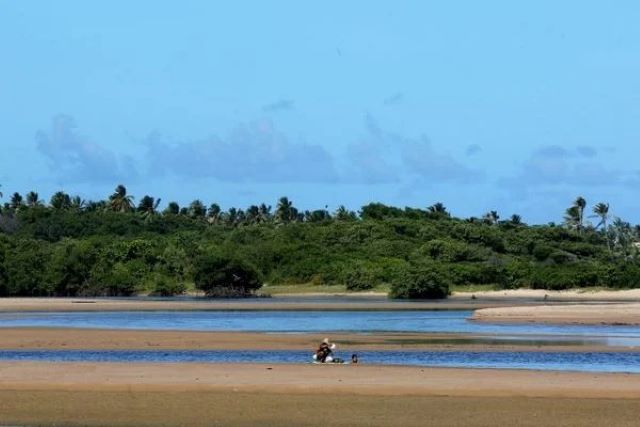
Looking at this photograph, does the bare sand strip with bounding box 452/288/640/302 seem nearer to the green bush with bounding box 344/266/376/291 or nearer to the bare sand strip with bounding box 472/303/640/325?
the green bush with bounding box 344/266/376/291

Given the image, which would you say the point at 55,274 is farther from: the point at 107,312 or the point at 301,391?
the point at 301,391

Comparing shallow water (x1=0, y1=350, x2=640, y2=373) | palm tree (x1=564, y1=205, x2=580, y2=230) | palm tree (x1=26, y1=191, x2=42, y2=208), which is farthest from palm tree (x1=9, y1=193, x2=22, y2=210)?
shallow water (x1=0, y1=350, x2=640, y2=373)

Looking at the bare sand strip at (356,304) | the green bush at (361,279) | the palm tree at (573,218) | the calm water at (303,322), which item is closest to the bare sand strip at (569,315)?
the calm water at (303,322)

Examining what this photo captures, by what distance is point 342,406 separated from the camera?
2277 cm

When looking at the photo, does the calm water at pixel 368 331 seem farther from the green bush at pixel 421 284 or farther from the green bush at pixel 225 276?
the green bush at pixel 225 276

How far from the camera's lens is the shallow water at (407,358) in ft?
104

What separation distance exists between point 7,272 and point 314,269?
33.4 meters

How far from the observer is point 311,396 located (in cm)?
2438

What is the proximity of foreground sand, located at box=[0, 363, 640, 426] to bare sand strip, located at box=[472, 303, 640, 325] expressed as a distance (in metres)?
26.4

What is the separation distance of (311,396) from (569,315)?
35579 millimetres

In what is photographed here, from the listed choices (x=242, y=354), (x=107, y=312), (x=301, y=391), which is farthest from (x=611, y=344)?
(x=107, y=312)

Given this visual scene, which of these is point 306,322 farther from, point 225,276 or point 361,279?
point 361,279

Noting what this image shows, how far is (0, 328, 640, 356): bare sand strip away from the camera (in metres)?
38.8

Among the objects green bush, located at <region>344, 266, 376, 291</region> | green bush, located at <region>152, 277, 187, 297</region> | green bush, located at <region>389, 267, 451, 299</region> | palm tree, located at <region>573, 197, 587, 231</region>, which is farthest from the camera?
palm tree, located at <region>573, 197, 587, 231</region>
